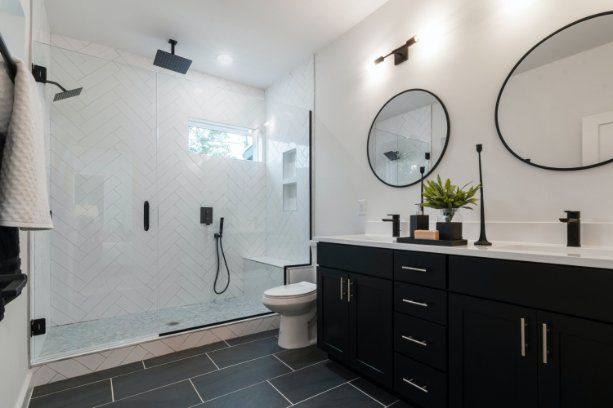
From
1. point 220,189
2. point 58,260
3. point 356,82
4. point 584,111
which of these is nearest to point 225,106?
point 220,189

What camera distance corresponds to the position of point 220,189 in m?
3.57

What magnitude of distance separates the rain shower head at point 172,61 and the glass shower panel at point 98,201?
289mm

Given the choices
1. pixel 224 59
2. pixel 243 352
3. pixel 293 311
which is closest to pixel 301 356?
pixel 293 311

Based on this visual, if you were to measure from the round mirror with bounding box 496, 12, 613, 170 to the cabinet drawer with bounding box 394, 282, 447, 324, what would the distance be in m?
0.88

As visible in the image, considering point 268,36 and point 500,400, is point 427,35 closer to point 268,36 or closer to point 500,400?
point 268,36

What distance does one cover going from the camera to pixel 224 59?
3.34m

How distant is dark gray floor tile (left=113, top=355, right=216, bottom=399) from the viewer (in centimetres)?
194

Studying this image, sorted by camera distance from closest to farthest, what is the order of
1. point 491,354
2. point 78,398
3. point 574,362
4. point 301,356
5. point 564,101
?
1. point 574,362
2. point 491,354
3. point 564,101
4. point 78,398
5. point 301,356

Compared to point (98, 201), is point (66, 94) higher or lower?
higher

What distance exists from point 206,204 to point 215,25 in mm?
1759

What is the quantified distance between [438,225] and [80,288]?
3064 millimetres

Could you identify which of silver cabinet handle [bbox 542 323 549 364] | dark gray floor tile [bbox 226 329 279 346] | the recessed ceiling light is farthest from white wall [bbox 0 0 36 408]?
silver cabinet handle [bbox 542 323 549 364]

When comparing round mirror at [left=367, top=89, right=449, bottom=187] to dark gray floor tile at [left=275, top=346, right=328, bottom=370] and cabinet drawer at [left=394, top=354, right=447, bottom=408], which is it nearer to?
cabinet drawer at [left=394, top=354, right=447, bottom=408]

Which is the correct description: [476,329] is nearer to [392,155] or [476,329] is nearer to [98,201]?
[392,155]
